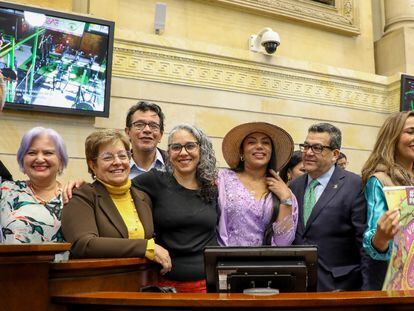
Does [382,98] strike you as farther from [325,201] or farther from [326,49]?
[325,201]

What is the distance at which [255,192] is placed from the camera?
3098 mm

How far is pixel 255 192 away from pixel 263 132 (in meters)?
0.39

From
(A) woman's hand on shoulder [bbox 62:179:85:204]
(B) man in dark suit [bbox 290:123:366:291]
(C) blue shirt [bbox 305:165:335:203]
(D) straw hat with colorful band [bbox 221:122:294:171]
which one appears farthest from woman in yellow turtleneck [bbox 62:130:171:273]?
(C) blue shirt [bbox 305:165:335:203]

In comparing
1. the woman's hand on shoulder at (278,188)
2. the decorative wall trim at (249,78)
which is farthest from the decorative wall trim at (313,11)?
the woman's hand on shoulder at (278,188)

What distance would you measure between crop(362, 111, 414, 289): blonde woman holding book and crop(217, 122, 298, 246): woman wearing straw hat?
1.63 feet

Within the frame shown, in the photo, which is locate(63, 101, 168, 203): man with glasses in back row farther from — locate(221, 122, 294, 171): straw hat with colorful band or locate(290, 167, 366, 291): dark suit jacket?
locate(290, 167, 366, 291): dark suit jacket

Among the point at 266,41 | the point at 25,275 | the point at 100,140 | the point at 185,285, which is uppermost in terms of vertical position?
the point at 266,41

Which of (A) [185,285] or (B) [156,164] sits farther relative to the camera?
(B) [156,164]

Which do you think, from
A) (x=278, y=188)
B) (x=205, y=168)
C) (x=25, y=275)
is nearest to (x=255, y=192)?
(x=278, y=188)

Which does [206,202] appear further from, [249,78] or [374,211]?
[249,78]

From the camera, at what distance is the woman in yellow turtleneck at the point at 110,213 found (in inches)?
93.8

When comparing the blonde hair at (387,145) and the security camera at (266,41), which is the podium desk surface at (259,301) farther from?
the security camera at (266,41)

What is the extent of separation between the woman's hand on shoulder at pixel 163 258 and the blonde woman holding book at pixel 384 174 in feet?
3.22

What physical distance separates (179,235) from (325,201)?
96 cm
